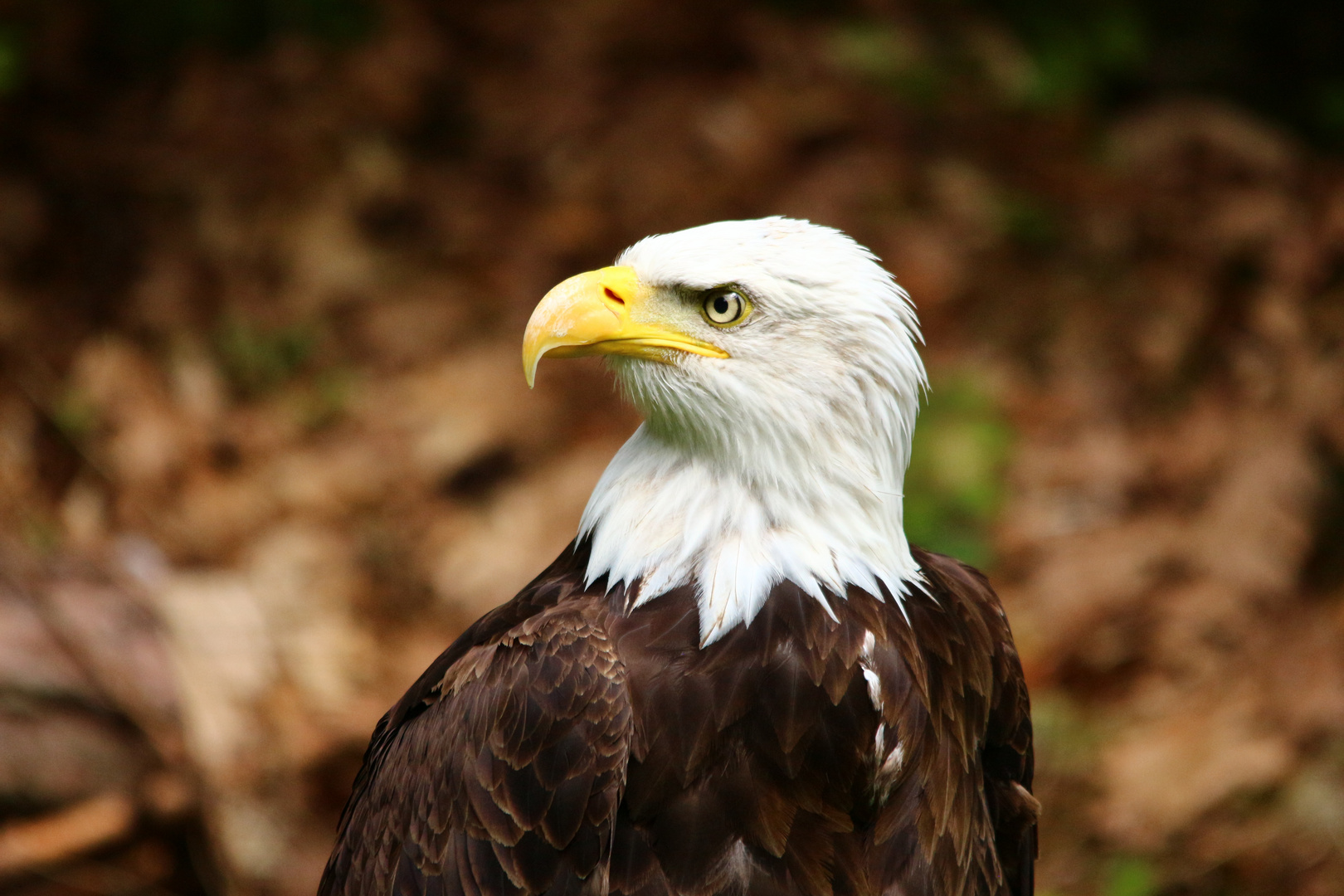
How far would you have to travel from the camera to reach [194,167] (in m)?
8.40

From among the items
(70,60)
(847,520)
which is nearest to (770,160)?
(70,60)

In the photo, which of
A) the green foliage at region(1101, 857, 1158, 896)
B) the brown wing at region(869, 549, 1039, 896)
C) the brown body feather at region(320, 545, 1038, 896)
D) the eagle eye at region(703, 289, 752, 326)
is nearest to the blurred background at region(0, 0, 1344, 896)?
the green foliage at region(1101, 857, 1158, 896)

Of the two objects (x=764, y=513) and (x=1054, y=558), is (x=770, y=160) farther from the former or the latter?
(x=764, y=513)

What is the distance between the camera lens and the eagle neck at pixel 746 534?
3.04 m

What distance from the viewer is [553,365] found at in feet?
26.0

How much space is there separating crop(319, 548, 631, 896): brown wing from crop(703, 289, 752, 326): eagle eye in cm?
76

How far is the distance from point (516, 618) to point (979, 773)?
1310 mm

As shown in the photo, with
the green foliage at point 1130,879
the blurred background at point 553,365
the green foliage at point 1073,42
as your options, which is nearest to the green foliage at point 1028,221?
the blurred background at point 553,365

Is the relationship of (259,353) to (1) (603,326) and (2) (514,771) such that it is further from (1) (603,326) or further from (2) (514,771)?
(2) (514,771)

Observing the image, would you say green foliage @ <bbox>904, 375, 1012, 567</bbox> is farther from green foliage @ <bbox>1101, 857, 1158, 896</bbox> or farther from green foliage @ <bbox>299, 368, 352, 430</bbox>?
green foliage @ <bbox>299, 368, 352, 430</bbox>

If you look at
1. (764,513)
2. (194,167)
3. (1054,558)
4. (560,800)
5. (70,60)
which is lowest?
(560,800)

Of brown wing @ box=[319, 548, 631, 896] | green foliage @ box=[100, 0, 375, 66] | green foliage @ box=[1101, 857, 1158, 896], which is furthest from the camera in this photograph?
green foliage @ box=[100, 0, 375, 66]

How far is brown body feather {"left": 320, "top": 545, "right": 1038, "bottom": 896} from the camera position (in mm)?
2953

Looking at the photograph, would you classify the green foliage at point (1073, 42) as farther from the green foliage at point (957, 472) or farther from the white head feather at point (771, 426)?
the white head feather at point (771, 426)
